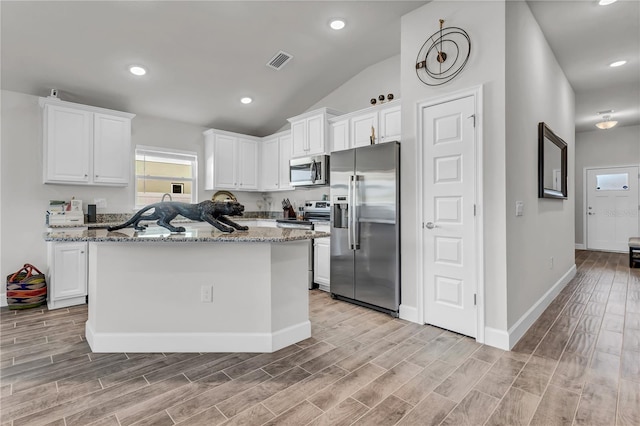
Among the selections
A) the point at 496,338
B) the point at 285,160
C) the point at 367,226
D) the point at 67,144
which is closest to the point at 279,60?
the point at 285,160

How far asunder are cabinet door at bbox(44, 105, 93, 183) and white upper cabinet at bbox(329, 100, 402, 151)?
3102 mm

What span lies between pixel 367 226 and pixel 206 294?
1.78 metres

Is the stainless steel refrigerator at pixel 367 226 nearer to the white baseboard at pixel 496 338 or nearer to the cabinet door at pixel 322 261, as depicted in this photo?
the cabinet door at pixel 322 261

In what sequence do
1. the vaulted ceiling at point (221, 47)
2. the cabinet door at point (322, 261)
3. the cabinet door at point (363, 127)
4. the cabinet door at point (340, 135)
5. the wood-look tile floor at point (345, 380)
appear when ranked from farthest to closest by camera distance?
the cabinet door at point (340, 135) → the cabinet door at point (322, 261) → the cabinet door at point (363, 127) → the vaulted ceiling at point (221, 47) → the wood-look tile floor at point (345, 380)

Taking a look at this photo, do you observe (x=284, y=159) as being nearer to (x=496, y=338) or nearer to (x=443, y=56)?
(x=443, y=56)

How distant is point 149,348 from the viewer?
244cm

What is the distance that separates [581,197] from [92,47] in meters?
9.84

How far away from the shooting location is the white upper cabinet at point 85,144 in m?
3.74

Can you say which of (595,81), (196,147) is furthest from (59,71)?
(595,81)

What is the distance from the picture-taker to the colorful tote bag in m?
3.50

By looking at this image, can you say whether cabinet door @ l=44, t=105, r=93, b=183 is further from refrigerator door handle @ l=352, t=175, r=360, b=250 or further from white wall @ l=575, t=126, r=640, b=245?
white wall @ l=575, t=126, r=640, b=245

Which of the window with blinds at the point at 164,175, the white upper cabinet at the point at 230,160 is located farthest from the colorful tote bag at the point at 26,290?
the white upper cabinet at the point at 230,160

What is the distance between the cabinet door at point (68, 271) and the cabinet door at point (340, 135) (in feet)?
10.9

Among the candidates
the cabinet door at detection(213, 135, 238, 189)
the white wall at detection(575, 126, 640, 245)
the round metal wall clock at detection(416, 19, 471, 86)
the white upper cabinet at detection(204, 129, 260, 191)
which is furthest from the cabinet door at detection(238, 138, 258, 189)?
the white wall at detection(575, 126, 640, 245)
